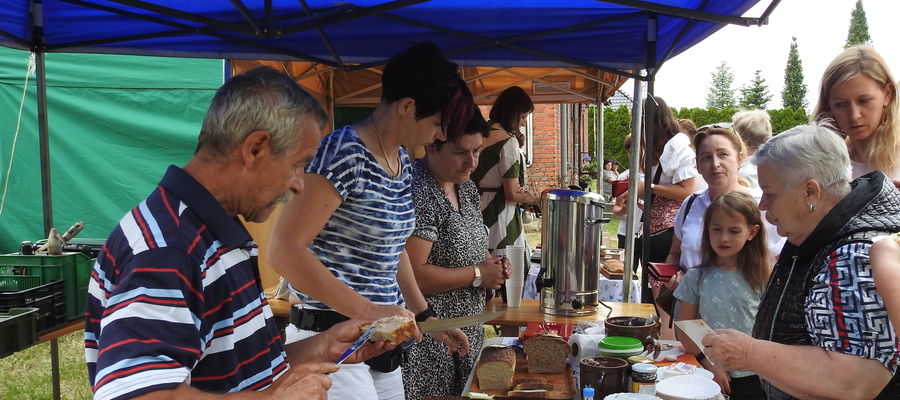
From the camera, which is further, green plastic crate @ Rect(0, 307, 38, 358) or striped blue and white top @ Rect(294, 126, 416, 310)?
green plastic crate @ Rect(0, 307, 38, 358)

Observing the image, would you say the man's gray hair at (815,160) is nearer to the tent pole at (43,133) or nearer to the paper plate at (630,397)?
the paper plate at (630,397)

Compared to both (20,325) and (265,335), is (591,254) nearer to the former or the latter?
(265,335)

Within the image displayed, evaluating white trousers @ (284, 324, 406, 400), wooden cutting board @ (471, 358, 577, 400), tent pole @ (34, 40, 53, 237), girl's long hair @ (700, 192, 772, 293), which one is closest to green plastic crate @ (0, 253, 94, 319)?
tent pole @ (34, 40, 53, 237)

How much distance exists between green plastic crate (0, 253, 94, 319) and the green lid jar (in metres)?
2.32

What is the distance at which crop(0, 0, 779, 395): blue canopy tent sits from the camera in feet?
10.4

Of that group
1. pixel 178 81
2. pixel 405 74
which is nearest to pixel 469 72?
pixel 178 81

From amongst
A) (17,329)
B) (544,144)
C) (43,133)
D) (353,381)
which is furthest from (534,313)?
(544,144)

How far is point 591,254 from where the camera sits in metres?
3.24

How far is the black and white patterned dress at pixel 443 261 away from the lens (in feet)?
8.79

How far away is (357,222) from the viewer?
203 cm

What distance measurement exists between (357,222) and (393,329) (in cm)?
40

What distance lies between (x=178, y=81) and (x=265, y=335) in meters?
5.52

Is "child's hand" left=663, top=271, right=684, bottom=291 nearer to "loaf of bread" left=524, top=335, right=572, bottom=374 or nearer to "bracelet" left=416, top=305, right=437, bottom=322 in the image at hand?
"loaf of bread" left=524, top=335, right=572, bottom=374

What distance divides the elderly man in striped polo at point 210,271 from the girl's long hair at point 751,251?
2312mm
